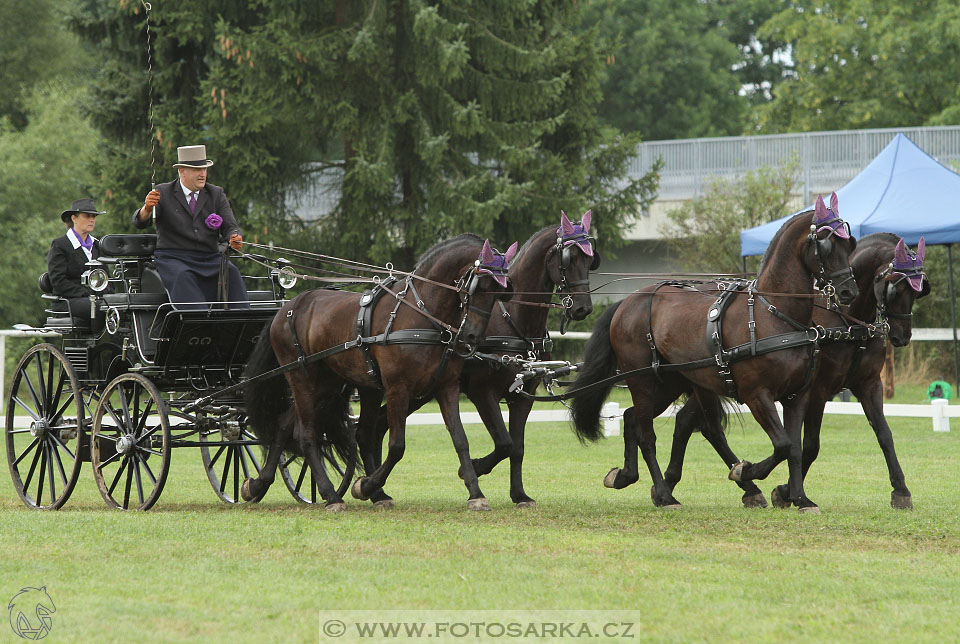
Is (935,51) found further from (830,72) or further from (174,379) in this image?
(174,379)

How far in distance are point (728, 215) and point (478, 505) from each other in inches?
742

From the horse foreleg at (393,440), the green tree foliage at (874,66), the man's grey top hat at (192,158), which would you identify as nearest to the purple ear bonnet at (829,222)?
the horse foreleg at (393,440)

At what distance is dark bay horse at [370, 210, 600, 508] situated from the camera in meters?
9.35

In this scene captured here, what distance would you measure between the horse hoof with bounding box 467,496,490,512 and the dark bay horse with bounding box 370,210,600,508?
1.61 feet

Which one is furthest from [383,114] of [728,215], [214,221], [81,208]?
[214,221]

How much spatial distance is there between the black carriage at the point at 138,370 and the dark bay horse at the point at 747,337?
8.00 ft

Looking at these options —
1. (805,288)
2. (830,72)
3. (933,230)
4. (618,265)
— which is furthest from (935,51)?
(805,288)

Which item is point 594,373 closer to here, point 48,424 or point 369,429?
point 369,429

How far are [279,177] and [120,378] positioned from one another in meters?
13.4

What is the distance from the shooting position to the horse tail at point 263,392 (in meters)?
9.97

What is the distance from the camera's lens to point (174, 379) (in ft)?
33.2

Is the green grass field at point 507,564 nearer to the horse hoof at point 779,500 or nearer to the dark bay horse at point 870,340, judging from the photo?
the horse hoof at point 779,500

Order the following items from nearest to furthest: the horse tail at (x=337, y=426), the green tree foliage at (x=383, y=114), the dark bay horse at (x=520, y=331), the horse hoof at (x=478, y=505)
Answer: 1. the horse hoof at (x=478, y=505)
2. the dark bay horse at (x=520, y=331)
3. the horse tail at (x=337, y=426)
4. the green tree foliage at (x=383, y=114)

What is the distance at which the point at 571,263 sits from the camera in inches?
366
